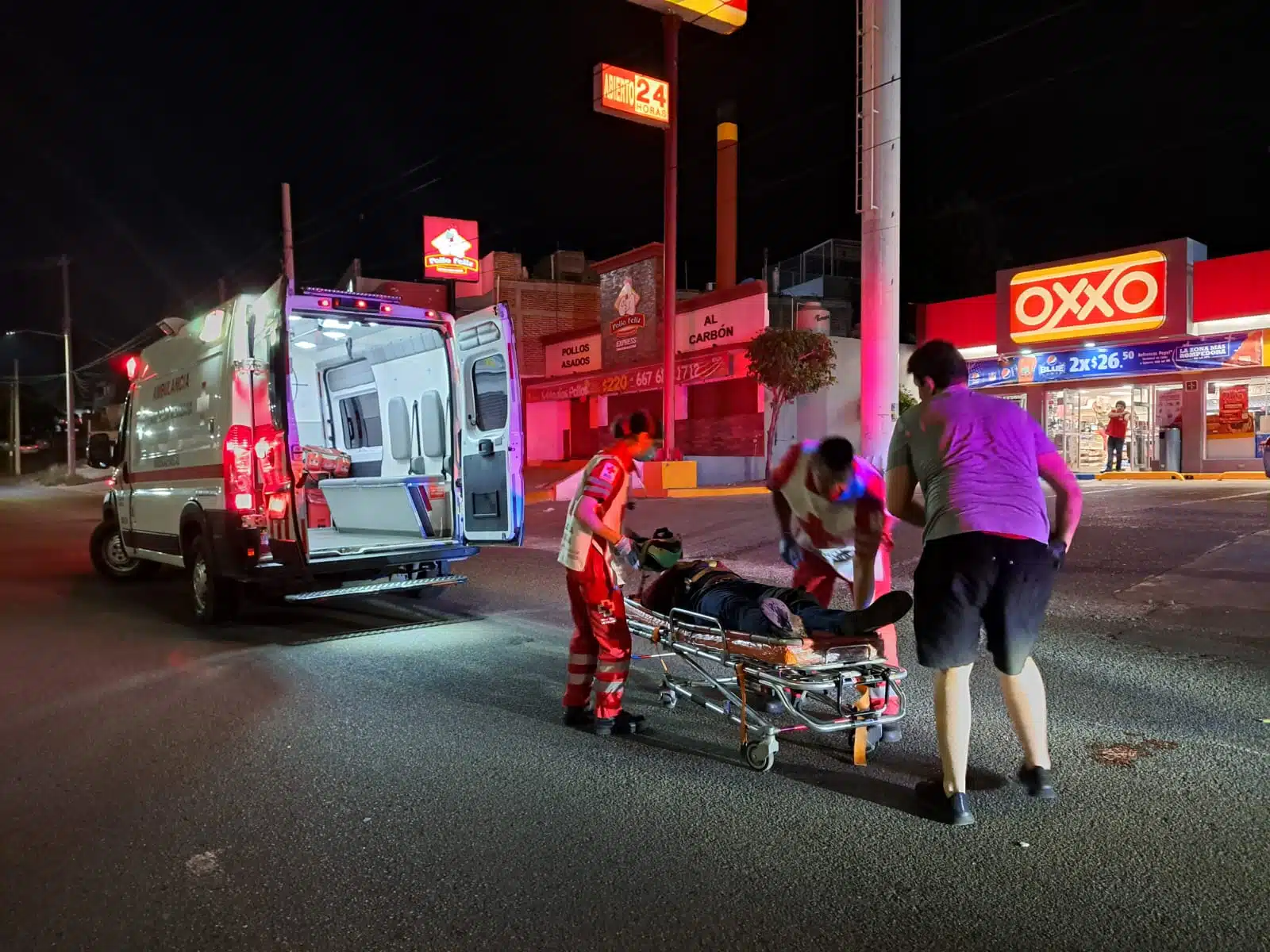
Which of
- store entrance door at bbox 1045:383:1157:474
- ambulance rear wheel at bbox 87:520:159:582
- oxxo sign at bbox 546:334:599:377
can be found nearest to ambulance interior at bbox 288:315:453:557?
ambulance rear wheel at bbox 87:520:159:582

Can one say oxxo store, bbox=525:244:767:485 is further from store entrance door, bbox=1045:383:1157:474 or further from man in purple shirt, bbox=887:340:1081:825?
man in purple shirt, bbox=887:340:1081:825

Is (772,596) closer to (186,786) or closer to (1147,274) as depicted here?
(186,786)

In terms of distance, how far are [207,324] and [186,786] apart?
15.5 ft

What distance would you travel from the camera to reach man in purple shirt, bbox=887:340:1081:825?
3.59 meters

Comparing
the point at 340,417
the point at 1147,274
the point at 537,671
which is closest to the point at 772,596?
the point at 537,671

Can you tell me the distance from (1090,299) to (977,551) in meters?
20.1

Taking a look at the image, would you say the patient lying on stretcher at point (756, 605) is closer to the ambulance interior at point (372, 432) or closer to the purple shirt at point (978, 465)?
the purple shirt at point (978, 465)

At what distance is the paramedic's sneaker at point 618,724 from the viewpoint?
4.83 m

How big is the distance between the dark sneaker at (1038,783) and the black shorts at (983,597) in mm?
533

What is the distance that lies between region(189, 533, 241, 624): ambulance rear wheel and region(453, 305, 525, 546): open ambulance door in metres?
1.99

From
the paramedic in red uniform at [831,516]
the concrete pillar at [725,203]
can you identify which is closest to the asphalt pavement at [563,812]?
the paramedic in red uniform at [831,516]

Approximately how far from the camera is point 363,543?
27.4 ft

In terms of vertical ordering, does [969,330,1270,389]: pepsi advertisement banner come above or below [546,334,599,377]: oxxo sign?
below

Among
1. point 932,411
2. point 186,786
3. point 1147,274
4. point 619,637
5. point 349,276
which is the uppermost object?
point 349,276
